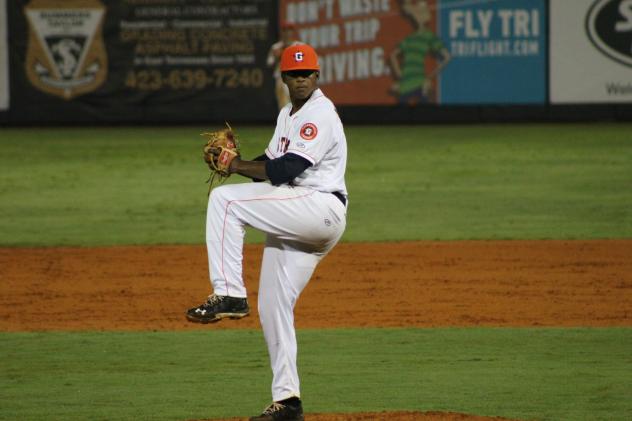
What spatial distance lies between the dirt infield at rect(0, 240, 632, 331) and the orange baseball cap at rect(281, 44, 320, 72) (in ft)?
11.5

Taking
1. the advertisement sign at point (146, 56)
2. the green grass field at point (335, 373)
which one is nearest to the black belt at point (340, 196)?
the green grass field at point (335, 373)

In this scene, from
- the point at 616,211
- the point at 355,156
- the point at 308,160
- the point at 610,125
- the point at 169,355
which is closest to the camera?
the point at 308,160

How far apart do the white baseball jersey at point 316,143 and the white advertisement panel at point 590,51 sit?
17.0 meters

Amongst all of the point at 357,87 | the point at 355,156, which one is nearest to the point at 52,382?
the point at 355,156

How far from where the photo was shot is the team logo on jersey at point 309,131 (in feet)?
17.4

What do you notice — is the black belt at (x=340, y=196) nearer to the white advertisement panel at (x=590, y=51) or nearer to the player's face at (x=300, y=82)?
the player's face at (x=300, y=82)

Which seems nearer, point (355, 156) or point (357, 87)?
point (355, 156)

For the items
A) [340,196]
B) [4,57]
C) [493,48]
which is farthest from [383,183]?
[340,196]

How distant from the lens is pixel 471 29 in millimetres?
21828

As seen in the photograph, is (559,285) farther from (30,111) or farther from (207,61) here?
(30,111)

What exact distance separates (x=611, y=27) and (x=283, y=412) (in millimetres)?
17781

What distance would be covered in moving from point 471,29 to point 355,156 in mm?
4937

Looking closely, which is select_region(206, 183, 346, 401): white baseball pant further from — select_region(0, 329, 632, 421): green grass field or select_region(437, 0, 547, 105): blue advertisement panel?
select_region(437, 0, 547, 105): blue advertisement panel

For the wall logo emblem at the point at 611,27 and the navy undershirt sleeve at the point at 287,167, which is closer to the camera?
the navy undershirt sleeve at the point at 287,167
